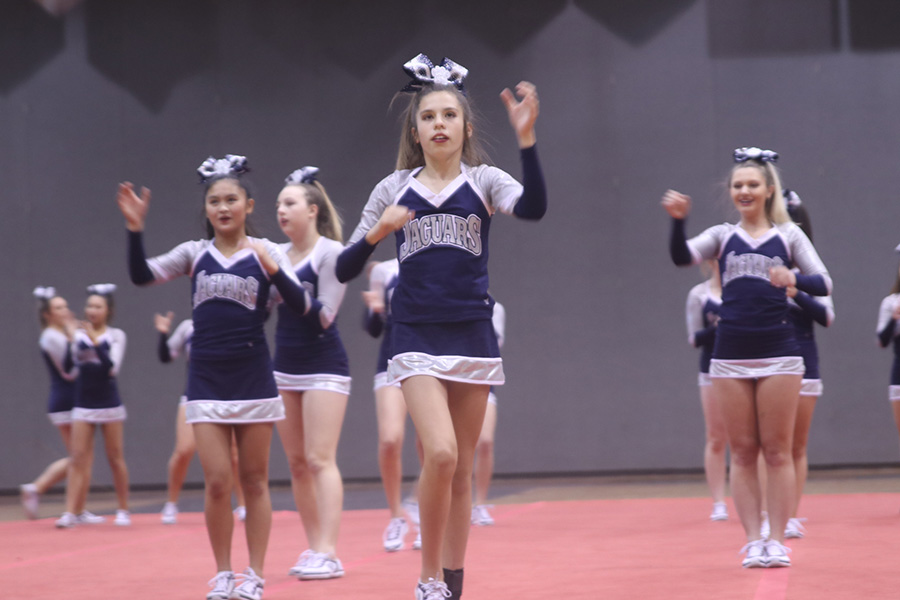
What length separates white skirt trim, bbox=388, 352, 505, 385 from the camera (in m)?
3.26

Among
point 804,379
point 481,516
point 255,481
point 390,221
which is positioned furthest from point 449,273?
point 481,516

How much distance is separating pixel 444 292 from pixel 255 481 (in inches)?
55.6

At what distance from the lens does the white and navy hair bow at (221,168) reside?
14.3 feet

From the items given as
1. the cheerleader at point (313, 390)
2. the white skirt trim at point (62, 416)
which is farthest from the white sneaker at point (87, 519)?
the cheerleader at point (313, 390)

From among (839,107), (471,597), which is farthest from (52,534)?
(839,107)

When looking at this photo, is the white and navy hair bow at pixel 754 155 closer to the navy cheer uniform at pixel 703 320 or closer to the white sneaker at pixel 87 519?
the navy cheer uniform at pixel 703 320

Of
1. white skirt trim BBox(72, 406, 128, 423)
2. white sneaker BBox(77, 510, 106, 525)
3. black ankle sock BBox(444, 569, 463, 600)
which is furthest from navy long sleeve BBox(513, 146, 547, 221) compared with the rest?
white sneaker BBox(77, 510, 106, 525)

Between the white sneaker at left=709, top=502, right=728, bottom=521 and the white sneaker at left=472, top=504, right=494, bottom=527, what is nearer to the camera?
the white sneaker at left=709, top=502, right=728, bottom=521

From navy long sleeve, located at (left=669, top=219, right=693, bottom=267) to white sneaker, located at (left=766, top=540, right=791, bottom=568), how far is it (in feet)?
4.25

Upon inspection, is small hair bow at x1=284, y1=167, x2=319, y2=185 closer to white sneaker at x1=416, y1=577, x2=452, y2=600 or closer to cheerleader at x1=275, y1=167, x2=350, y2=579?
cheerleader at x1=275, y1=167, x2=350, y2=579

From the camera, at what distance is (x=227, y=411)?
4047mm

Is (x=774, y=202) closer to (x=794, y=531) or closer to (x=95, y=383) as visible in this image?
(x=794, y=531)

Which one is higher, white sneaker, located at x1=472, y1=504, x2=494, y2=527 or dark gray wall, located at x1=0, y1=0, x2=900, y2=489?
dark gray wall, located at x1=0, y1=0, x2=900, y2=489

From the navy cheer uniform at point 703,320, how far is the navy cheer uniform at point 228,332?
3195 mm
